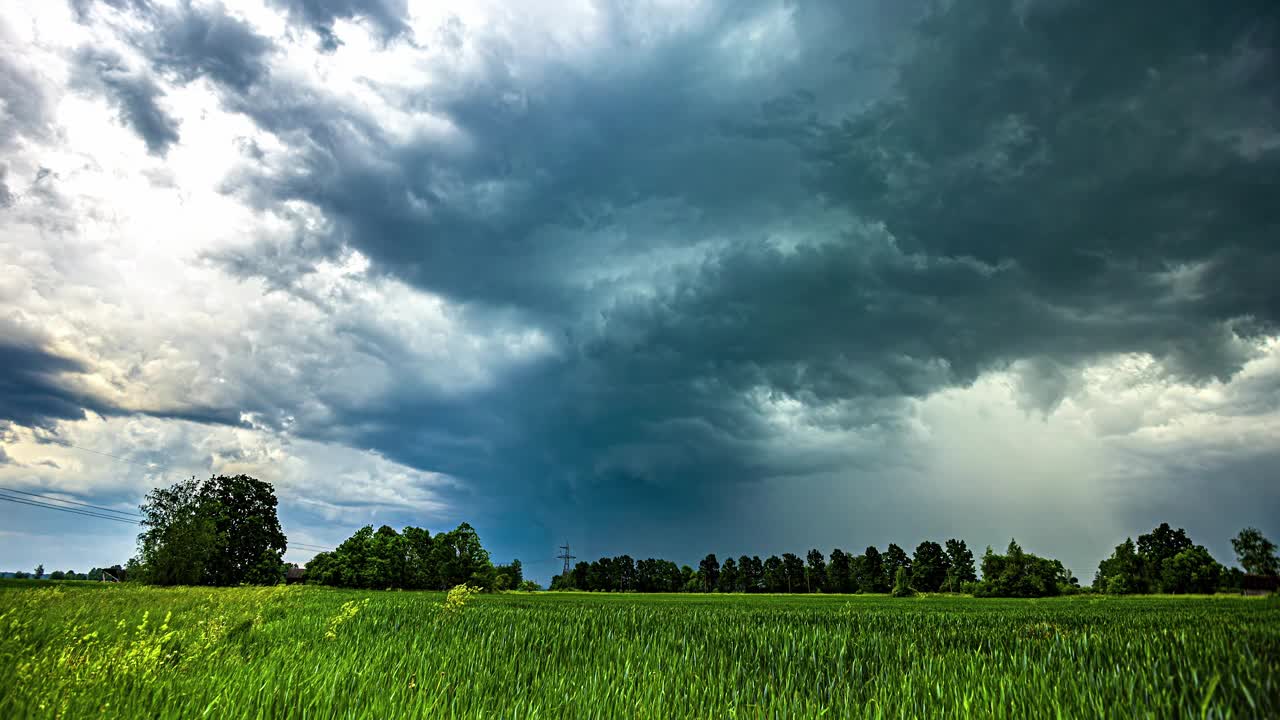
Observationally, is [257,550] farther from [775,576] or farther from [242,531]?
[775,576]

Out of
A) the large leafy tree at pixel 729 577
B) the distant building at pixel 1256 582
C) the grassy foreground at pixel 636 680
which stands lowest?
the large leafy tree at pixel 729 577

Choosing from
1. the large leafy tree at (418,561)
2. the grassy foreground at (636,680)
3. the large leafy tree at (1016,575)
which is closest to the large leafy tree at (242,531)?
the large leafy tree at (418,561)

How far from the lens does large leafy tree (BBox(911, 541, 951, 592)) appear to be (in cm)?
10375

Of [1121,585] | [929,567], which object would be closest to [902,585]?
[929,567]

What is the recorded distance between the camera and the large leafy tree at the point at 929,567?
104 meters

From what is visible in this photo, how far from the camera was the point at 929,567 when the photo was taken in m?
105

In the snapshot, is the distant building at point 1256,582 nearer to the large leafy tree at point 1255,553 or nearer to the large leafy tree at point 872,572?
the large leafy tree at point 1255,553

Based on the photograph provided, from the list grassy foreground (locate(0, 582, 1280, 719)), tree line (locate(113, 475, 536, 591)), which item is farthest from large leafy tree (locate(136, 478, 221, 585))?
grassy foreground (locate(0, 582, 1280, 719))

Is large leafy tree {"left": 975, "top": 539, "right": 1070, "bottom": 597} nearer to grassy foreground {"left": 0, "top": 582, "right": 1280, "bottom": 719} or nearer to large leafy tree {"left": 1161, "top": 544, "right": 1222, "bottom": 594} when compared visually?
large leafy tree {"left": 1161, "top": 544, "right": 1222, "bottom": 594}

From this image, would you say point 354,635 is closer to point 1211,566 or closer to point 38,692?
point 38,692

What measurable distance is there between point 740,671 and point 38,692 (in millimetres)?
Answer: 5658

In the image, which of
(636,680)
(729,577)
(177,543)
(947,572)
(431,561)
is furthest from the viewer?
(729,577)

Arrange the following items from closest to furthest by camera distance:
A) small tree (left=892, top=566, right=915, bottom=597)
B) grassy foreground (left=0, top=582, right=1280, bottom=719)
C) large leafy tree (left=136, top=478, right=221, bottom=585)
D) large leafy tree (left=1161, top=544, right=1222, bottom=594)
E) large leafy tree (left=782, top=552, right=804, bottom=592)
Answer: grassy foreground (left=0, top=582, right=1280, bottom=719), large leafy tree (left=136, top=478, right=221, bottom=585), large leafy tree (left=1161, top=544, right=1222, bottom=594), small tree (left=892, top=566, right=915, bottom=597), large leafy tree (left=782, top=552, right=804, bottom=592)

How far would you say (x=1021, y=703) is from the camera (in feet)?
12.3
